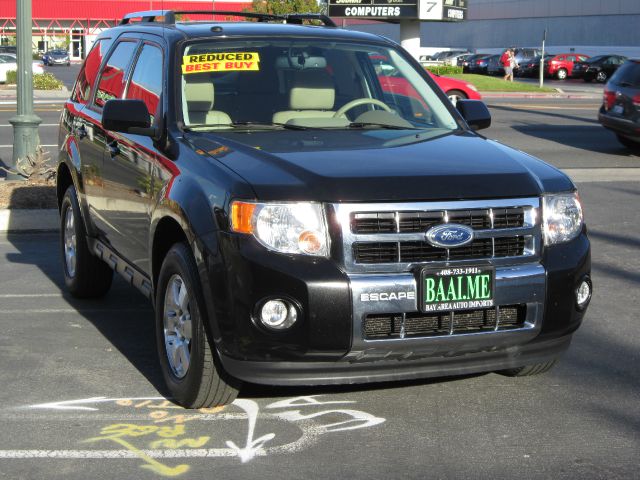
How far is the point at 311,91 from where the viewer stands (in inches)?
245

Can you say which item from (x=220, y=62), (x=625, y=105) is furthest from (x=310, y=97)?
(x=625, y=105)

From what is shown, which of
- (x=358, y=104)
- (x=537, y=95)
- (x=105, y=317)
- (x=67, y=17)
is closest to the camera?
(x=358, y=104)

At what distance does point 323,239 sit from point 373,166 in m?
0.51

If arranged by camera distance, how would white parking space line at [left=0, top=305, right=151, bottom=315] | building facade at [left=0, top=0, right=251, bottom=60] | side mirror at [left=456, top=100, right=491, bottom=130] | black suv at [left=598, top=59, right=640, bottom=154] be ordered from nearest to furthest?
side mirror at [left=456, top=100, right=491, bottom=130] → white parking space line at [left=0, top=305, right=151, bottom=315] → black suv at [left=598, top=59, right=640, bottom=154] → building facade at [left=0, top=0, right=251, bottom=60]

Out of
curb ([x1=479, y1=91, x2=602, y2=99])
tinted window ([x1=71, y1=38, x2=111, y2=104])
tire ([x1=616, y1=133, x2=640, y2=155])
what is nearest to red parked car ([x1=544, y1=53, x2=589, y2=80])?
curb ([x1=479, y1=91, x2=602, y2=99])

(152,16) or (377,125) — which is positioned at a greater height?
(152,16)

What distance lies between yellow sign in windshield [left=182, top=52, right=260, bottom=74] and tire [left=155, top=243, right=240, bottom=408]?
1.31 meters

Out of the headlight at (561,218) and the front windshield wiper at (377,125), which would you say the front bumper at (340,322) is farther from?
the front windshield wiper at (377,125)

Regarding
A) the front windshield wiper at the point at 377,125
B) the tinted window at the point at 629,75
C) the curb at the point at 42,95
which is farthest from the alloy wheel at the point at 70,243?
the curb at the point at 42,95

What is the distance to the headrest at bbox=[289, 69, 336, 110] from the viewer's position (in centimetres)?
617

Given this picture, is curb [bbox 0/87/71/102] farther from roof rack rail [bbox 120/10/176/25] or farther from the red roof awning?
the red roof awning

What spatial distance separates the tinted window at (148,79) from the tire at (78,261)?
4.01ft

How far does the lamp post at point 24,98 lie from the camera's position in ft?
40.1

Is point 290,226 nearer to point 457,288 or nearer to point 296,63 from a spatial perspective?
point 457,288
